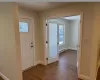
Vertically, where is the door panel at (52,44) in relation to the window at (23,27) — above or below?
below

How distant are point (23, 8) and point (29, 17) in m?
0.43

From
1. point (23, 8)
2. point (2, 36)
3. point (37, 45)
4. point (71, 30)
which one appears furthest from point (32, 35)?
point (71, 30)

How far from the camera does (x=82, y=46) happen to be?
119 inches

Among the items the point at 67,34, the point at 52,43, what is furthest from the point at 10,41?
the point at 67,34

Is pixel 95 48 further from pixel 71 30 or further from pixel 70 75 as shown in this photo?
pixel 71 30

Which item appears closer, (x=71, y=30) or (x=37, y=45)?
(x=37, y=45)

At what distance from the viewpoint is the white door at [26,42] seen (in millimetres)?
3684

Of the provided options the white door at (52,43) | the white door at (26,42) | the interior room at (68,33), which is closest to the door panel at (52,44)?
the white door at (52,43)

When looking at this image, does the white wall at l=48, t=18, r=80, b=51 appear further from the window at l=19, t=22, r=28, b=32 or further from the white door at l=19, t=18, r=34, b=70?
the window at l=19, t=22, r=28, b=32

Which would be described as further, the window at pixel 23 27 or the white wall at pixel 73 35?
the white wall at pixel 73 35

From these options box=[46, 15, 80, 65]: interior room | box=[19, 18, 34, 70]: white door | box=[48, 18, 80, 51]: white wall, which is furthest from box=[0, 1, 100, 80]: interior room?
box=[48, 18, 80, 51]: white wall

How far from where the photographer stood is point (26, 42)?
12.5 feet

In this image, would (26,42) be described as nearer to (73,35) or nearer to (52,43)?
(52,43)

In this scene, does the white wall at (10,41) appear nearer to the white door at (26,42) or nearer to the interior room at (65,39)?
the white door at (26,42)
